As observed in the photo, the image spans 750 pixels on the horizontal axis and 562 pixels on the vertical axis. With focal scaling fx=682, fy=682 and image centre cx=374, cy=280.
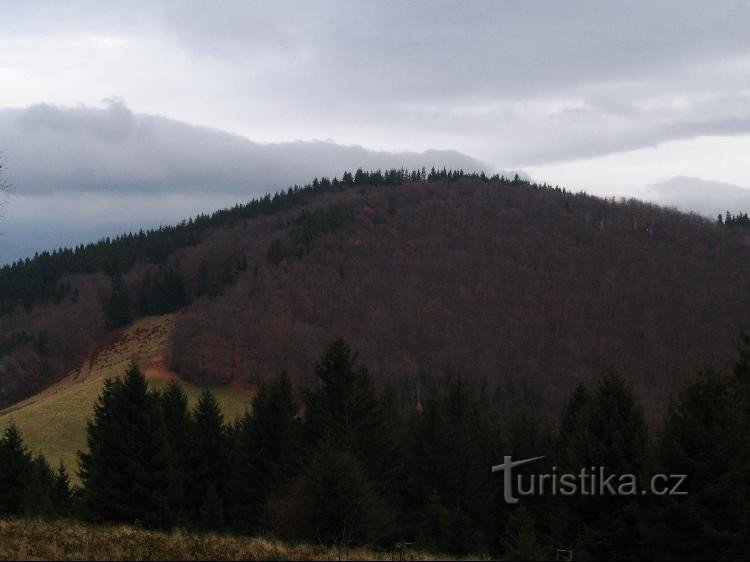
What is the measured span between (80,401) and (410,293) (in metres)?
86.0

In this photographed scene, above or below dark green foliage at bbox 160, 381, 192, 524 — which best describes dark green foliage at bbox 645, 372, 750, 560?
above

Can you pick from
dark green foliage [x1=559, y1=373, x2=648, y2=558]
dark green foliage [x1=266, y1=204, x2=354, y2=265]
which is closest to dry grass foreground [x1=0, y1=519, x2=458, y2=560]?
dark green foliage [x1=559, y1=373, x2=648, y2=558]

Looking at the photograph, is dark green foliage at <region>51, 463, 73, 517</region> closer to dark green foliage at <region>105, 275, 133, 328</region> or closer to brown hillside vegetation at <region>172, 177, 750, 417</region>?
brown hillside vegetation at <region>172, 177, 750, 417</region>

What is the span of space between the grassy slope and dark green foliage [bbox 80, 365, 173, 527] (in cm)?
2710

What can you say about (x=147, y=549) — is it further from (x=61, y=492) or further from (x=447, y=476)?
(x=61, y=492)

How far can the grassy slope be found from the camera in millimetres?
60219

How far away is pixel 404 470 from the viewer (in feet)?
102

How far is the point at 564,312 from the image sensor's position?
497ft

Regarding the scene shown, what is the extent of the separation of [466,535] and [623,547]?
7569 mm

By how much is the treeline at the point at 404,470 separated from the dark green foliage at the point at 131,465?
0.17 feet

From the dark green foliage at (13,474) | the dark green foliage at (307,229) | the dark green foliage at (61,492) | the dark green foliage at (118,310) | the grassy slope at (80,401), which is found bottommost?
the grassy slope at (80,401)

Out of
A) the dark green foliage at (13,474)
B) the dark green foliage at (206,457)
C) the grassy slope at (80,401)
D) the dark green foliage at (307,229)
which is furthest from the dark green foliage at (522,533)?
the dark green foliage at (307,229)

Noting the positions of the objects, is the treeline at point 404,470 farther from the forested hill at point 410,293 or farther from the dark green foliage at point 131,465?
the forested hill at point 410,293

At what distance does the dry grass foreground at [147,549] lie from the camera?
1167 cm
